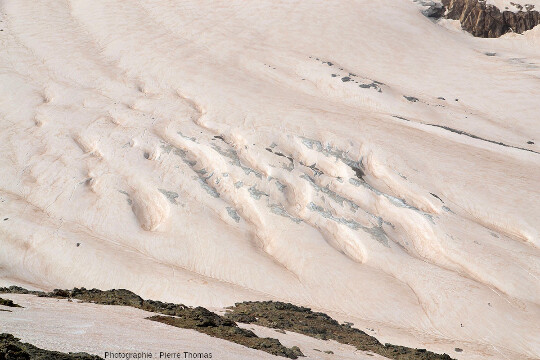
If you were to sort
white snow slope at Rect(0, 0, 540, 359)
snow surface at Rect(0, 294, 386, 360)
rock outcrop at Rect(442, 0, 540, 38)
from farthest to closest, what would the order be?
1. rock outcrop at Rect(442, 0, 540, 38)
2. white snow slope at Rect(0, 0, 540, 359)
3. snow surface at Rect(0, 294, 386, 360)

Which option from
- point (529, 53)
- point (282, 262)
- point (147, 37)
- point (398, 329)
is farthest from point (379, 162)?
point (529, 53)

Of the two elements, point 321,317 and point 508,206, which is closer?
point 321,317

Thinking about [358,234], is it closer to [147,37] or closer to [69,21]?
[147,37]

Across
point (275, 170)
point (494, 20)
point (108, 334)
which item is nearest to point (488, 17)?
point (494, 20)

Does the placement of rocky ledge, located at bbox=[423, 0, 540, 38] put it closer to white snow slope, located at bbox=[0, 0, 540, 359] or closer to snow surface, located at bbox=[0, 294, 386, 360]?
white snow slope, located at bbox=[0, 0, 540, 359]

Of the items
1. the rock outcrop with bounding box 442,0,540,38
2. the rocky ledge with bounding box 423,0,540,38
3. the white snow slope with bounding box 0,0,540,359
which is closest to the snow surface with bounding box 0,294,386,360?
the white snow slope with bounding box 0,0,540,359

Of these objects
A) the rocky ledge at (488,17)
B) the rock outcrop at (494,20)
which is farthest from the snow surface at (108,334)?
the rock outcrop at (494,20)

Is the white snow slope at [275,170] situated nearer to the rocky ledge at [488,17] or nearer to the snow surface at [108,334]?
the snow surface at [108,334]

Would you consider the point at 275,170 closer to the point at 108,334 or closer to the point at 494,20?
the point at 108,334
